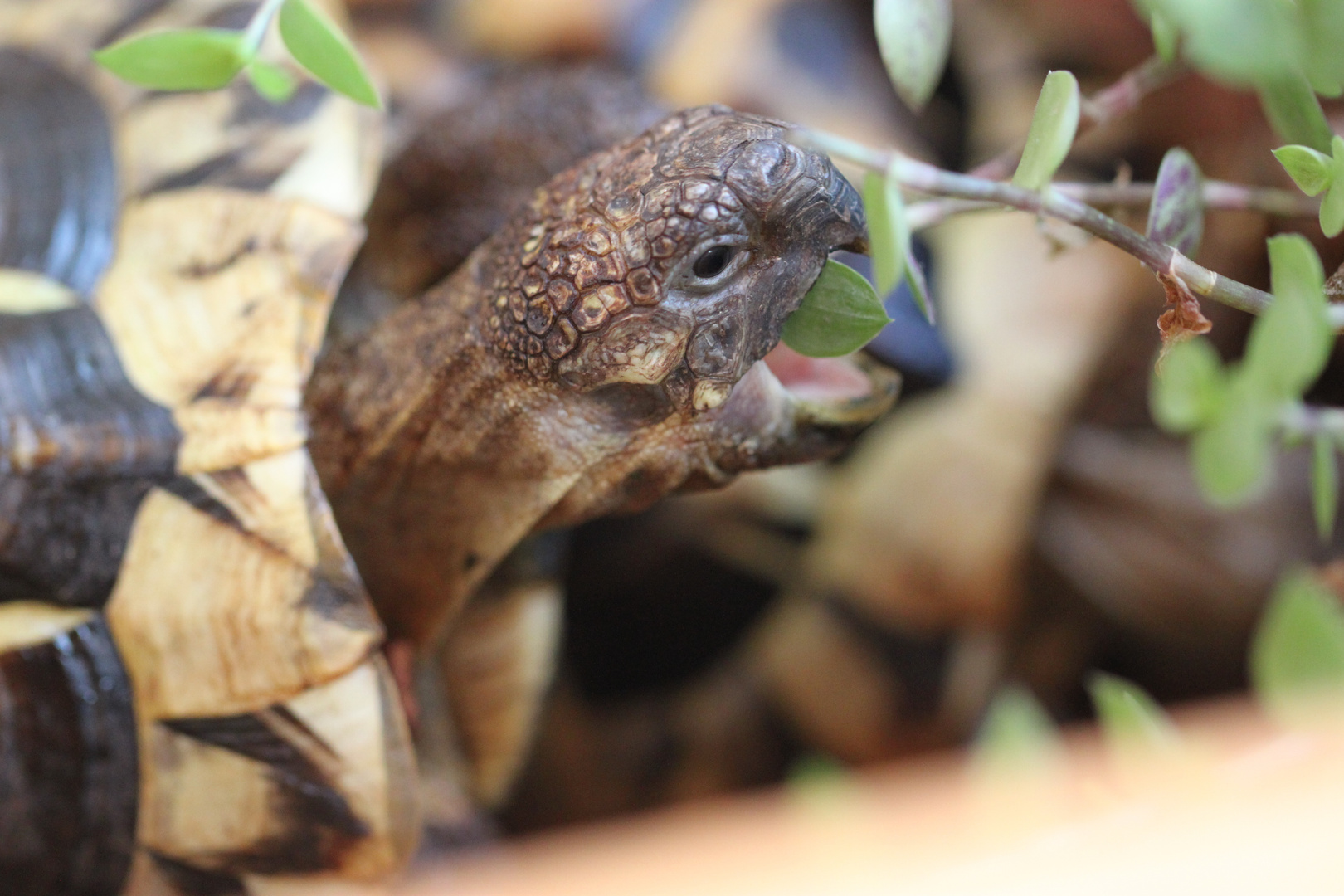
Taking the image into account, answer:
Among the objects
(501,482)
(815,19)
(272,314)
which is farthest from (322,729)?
(815,19)

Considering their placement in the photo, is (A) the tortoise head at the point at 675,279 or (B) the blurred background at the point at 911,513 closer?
(A) the tortoise head at the point at 675,279

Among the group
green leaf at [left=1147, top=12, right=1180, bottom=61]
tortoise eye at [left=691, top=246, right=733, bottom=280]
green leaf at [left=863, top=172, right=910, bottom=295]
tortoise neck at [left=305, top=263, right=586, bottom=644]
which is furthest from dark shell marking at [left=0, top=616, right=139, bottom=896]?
green leaf at [left=1147, top=12, right=1180, bottom=61]

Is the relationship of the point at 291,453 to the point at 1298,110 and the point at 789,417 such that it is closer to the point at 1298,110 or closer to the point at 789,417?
the point at 789,417

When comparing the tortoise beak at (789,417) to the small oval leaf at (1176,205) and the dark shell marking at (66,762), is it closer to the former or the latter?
the small oval leaf at (1176,205)

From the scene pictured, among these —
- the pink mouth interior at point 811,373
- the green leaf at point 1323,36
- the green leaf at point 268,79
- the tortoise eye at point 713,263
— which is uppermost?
the green leaf at point 1323,36

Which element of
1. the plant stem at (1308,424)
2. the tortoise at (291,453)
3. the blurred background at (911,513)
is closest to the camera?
the plant stem at (1308,424)

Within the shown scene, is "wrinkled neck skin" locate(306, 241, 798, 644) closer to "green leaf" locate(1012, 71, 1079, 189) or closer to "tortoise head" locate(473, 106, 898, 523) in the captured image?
"tortoise head" locate(473, 106, 898, 523)

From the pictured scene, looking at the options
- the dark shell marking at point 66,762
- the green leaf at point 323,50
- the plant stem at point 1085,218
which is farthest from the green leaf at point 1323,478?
the dark shell marking at point 66,762

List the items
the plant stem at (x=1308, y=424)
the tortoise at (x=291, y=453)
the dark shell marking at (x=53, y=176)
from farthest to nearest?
the dark shell marking at (x=53, y=176), the tortoise at (x=291, y=453), the plant stem at (x=1308, y=424)
